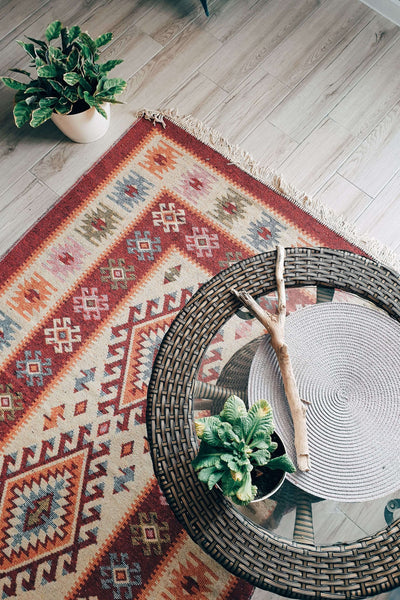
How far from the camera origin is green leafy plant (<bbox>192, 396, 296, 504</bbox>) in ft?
3.05

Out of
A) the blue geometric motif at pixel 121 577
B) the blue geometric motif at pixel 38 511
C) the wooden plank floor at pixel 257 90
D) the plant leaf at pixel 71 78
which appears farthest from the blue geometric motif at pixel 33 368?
the plant leaf at pixel 71 78

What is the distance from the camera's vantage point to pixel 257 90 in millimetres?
1878

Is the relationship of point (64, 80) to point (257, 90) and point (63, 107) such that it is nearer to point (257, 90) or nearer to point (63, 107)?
point (63, 107)

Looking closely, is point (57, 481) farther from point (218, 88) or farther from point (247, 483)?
point (218, 88)

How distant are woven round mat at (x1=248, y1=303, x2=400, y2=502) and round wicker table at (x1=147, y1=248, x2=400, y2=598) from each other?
0.18 feet

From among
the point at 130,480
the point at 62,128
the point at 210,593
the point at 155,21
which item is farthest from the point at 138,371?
the point at 155,21

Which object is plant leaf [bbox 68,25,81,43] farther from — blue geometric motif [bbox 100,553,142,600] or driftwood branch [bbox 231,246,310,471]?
blue geometric motif [bbox 100,553,142,600]

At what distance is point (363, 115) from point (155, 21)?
0.82 meters

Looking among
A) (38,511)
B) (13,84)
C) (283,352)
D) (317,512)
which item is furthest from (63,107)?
(317,512)

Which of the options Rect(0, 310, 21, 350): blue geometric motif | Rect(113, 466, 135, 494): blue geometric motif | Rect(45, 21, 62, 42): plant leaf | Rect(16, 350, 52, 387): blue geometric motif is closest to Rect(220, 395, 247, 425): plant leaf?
Rect(113, 466, 135, 494): blue geometric motif

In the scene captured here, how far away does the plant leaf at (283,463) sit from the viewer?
965 mm

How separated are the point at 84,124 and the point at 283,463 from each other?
4.03ft

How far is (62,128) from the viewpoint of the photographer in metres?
1.74

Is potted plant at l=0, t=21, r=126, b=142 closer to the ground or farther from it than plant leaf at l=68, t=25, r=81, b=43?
closer to the ground
